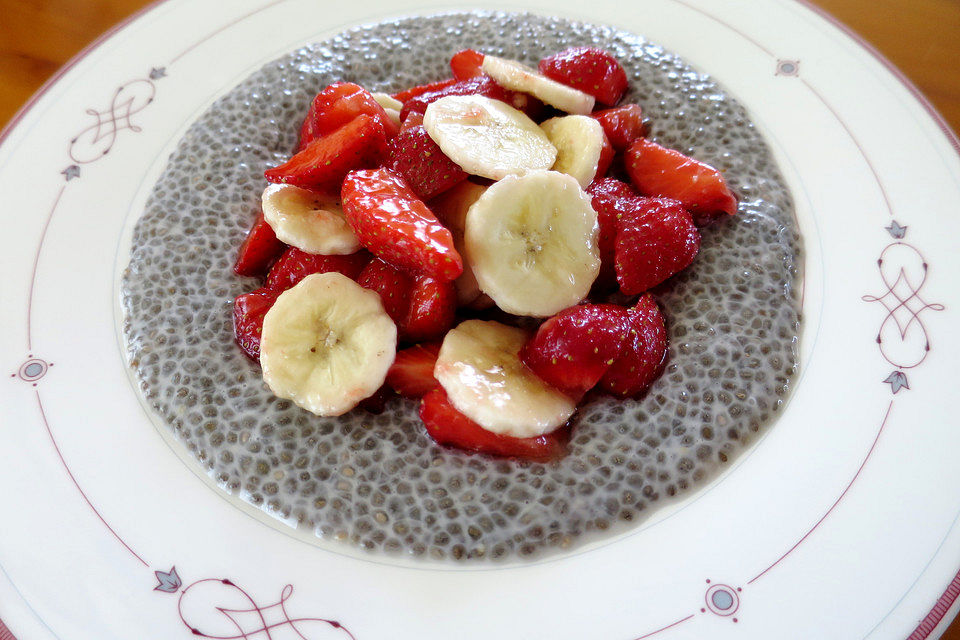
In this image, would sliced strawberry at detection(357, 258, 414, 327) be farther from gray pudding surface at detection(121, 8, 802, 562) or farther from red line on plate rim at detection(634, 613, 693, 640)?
red line on plate rim at detection(634, 613, 693, 640)

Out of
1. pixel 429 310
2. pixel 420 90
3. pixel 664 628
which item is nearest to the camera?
pixel 664 628

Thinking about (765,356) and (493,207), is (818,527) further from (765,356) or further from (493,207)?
(493,207)

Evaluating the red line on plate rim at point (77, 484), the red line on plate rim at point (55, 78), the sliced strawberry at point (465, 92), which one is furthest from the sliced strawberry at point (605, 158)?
the red line on plate rim at point (55, 78)

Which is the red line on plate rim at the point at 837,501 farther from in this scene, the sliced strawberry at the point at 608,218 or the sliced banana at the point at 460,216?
the sliced banana at the point at 460,216

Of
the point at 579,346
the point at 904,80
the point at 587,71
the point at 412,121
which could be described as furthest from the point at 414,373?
the point at 904,80

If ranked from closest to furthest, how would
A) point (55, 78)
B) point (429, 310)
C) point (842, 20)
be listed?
point (429, 310), point (55, 78), point (842, 20)

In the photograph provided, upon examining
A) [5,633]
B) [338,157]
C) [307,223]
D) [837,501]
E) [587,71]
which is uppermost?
[587,71]

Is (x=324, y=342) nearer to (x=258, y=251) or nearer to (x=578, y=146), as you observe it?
(x=258, y=251)
